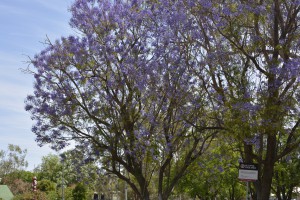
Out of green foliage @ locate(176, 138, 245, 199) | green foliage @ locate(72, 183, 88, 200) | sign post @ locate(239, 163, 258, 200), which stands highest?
green foliage @ locate(72, 183, 88, 200)

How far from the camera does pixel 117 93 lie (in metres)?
19.7

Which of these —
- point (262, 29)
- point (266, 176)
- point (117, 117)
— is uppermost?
point (262, 29)

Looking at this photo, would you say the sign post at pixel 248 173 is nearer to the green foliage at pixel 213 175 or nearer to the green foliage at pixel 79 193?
the green foliage at pixel 213 175

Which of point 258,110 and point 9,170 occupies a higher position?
point 9,170

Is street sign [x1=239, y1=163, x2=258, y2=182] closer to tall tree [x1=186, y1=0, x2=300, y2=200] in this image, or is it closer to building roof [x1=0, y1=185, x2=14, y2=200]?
tall tree [x1=186, y1=0, x2=300, y2=200]

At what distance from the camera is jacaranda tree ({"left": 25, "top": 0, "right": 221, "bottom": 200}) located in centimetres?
1777

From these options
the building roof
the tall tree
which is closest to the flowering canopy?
the tall tree

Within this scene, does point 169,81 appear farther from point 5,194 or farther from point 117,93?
point 5,194

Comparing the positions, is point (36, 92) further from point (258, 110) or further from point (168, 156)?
point (258, 110)

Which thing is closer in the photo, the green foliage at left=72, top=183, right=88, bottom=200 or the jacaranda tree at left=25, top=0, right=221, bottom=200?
the jacaranda tree at left=25, top=0, right=221, bottom=200

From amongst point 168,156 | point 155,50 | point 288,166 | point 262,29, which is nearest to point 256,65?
point 262,29

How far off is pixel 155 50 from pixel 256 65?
4.25 metres

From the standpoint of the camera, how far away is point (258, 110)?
1370 cm

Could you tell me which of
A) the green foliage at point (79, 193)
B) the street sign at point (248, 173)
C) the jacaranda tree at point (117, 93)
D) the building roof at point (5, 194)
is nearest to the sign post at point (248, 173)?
the street sign at point (248, 173)
